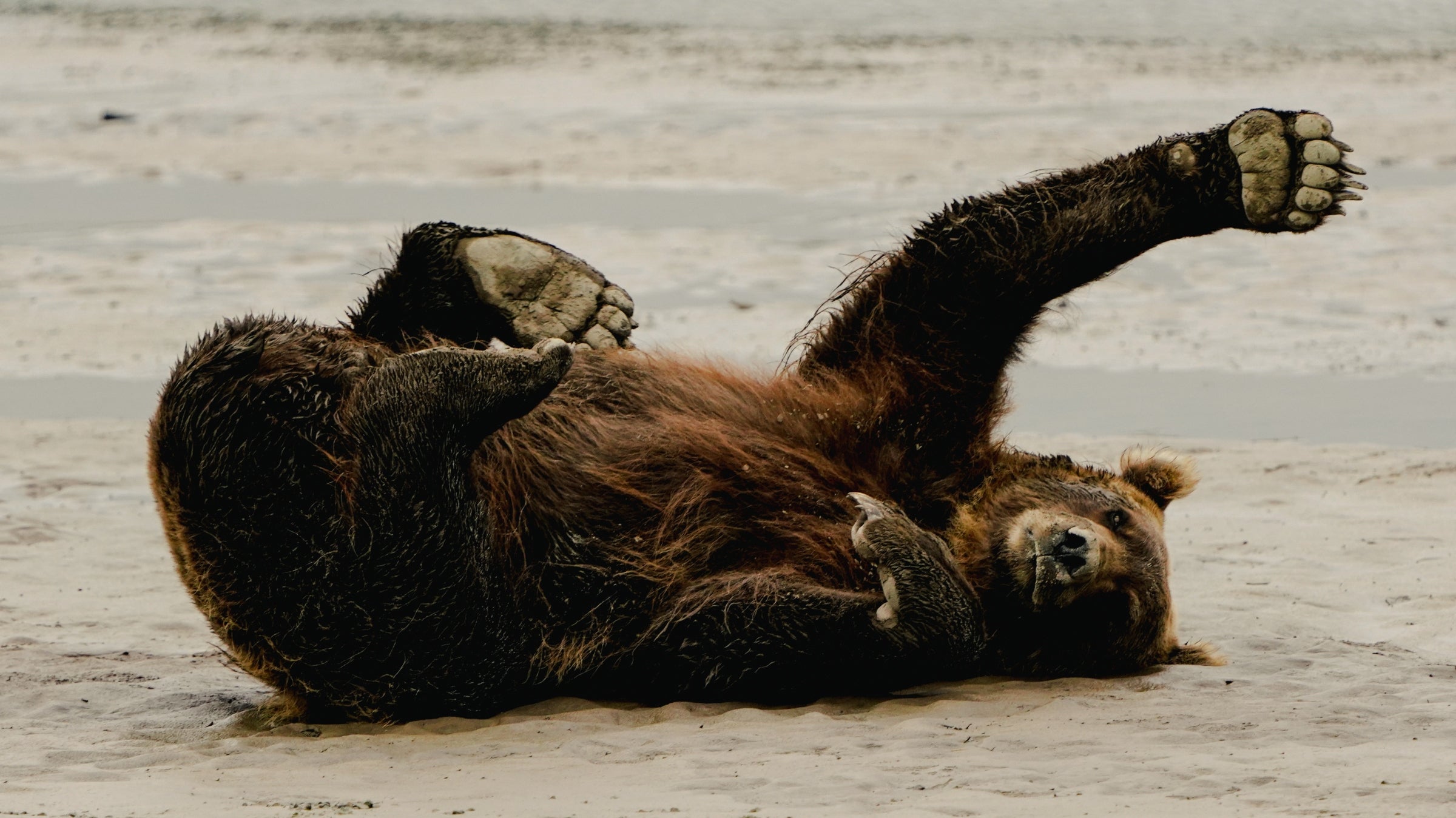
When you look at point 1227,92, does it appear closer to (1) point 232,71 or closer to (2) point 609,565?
(1) point 232,71

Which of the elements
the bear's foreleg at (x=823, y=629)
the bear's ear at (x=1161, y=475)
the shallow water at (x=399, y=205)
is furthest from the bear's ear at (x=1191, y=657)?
the shallow water at (x=399, y=205)

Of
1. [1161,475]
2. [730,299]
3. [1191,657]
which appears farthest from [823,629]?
[730,299]

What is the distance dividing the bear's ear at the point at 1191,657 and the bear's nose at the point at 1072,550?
28.5 inches

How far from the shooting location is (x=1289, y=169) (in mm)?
5629

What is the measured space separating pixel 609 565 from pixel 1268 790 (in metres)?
2.02

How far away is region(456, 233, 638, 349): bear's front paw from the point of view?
6.00 meters

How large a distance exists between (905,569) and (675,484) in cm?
84

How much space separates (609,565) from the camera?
17.0 ft

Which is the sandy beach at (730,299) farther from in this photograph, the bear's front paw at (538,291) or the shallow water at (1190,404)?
the bear's front paw at (538,291)

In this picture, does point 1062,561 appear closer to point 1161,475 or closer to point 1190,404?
point 1161,475

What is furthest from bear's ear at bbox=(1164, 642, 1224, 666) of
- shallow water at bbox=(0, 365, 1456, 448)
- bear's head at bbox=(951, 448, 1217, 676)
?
shallow water at bbox=(0, 365, 1456, 448)

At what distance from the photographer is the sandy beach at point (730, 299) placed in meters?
4.46

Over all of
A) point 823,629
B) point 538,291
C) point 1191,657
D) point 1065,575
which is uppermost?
point 538,291

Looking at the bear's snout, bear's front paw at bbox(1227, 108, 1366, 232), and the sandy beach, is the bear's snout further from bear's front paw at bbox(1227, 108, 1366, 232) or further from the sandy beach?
bear's front paw at bbox(1227, 108, 1366, 232)
